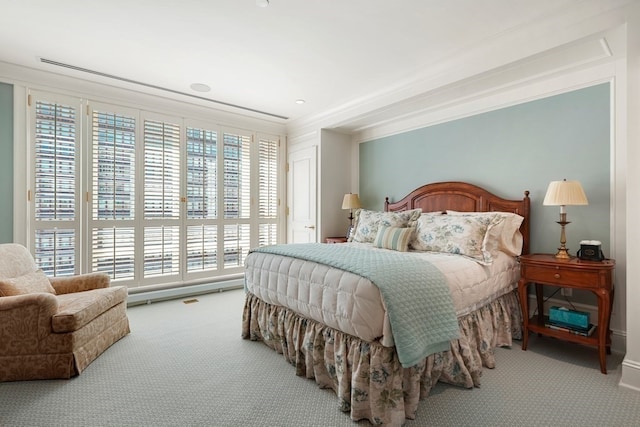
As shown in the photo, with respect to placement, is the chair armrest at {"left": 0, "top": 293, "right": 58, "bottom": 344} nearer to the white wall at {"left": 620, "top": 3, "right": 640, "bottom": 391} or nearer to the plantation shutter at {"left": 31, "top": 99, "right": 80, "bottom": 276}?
the plantation shutter at {"left": 31, "top": 99, "right": 80, "bottom": 276}

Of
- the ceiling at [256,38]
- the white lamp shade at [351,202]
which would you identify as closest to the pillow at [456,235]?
the white lamp shade at [351,202]

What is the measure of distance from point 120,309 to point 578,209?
4049 mm

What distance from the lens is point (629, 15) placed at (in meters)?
1.97

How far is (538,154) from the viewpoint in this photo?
2918 mm

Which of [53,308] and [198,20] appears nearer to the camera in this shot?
[53,308]

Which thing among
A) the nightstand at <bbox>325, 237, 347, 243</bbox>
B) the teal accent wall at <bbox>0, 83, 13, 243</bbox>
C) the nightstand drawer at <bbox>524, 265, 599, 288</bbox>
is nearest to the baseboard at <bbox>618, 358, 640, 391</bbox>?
the nightstand drawer at <bbox>524, 265, 599, 288</bbox>

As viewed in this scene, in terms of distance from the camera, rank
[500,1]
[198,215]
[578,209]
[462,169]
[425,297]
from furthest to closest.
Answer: [198,215], [462,169], [578,209], [500,1], [425,297]

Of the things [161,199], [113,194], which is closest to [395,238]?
[161,199]

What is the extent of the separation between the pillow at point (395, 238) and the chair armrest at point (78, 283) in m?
2.59

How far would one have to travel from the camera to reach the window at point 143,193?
341cm

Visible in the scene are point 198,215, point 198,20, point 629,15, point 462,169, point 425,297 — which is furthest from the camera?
point 198,215

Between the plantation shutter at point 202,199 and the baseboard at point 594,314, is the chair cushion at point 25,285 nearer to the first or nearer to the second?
the plantation shutter at point 202,199

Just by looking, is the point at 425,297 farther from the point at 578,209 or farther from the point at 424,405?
the point at 578,209

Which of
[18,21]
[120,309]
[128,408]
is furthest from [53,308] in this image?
[18,21]
